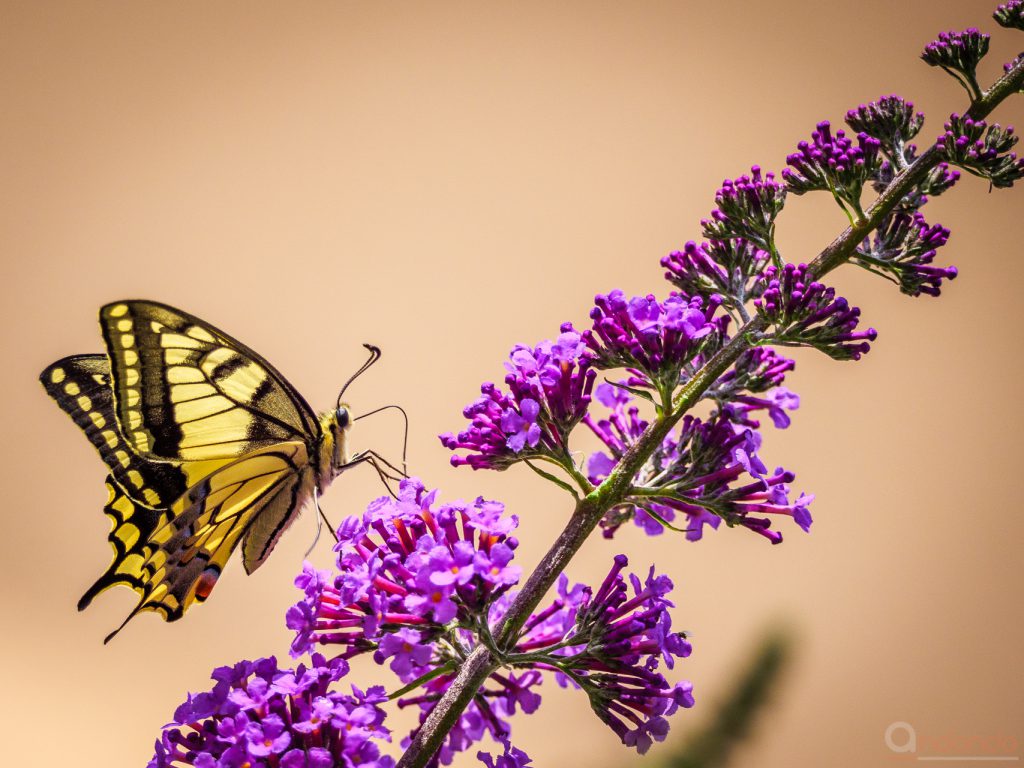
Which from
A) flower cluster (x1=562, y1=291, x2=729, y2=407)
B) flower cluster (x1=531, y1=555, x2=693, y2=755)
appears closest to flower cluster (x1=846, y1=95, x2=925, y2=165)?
flower cluster (x1=562, y1=291, x2=729, y2=407)

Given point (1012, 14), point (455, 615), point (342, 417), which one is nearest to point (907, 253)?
point (1012, 14)

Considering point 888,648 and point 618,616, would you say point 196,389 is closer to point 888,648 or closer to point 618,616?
point 618,616

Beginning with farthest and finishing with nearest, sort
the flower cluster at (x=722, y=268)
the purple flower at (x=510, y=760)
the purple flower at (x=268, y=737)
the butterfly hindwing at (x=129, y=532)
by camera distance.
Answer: the butterfly hindwing at (x=129, y=532), the flower cluster at (x=722, y=268), the purple flower at (x=510, y=760), the purple flower at (x=268, y=737)

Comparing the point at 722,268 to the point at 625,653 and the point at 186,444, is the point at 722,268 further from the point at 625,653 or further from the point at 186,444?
the point at 186,444

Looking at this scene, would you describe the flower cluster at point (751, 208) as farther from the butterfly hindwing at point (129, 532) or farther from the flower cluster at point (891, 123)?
the butterfly hindwing at point (129, 532)

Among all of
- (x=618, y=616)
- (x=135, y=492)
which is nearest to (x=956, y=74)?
(x=618, y=616)

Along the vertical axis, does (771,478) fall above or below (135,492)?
below

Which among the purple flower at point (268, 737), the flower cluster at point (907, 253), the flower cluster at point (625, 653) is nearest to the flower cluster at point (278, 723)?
the purple flower at point (268, 737)
